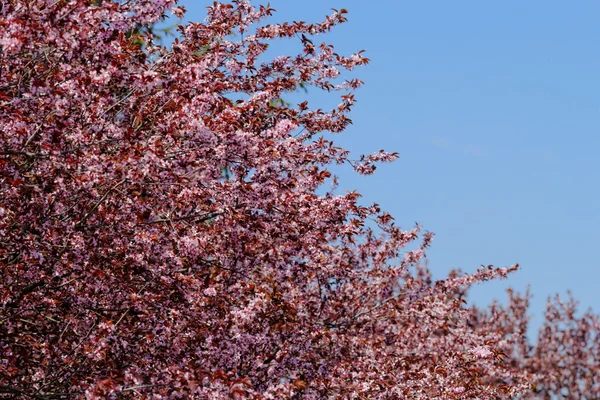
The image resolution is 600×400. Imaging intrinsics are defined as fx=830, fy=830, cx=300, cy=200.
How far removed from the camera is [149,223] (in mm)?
9188

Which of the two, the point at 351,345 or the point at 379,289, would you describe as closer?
the point at 351,345

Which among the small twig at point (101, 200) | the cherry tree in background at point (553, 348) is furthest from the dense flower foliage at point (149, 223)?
the cherry tree in background at point (553, 348)

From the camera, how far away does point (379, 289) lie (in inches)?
580

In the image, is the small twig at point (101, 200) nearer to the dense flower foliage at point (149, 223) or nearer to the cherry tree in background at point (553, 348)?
the dense flower foliage at point (149, 223)

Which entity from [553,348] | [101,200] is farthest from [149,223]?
[553,348]

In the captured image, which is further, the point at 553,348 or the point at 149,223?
the point at 553,348

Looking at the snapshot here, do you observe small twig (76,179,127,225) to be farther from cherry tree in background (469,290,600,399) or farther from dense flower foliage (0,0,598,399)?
cherry tree in background (469,290,600,399)

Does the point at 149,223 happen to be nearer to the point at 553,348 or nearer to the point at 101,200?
the point at 101,200

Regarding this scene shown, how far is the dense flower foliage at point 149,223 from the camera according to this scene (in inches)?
325

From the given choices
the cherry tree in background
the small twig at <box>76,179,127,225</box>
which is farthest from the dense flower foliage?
the cherry tree in background

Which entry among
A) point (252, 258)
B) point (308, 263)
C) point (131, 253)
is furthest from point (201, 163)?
point (308, 263)

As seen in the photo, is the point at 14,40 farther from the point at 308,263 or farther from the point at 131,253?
the point at 308,263

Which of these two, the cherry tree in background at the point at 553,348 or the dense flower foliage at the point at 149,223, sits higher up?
the cherry tree in background at the point at 553,348

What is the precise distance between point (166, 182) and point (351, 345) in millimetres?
5260
